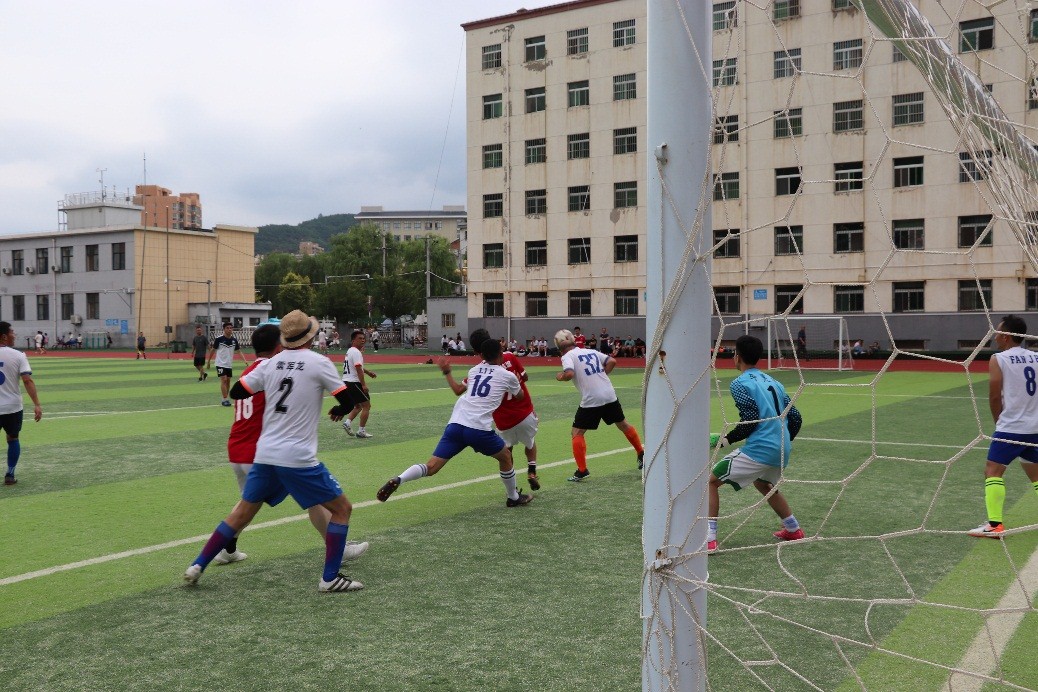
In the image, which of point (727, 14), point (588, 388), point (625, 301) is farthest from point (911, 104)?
point (625, 301)

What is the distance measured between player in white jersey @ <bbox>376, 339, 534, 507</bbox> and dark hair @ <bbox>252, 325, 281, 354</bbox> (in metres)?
1.57

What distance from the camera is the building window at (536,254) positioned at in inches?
1779

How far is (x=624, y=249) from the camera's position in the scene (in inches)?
1688

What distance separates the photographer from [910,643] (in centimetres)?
454

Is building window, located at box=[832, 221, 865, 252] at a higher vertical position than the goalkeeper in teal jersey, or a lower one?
higher

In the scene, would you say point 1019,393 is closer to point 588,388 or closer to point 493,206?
point 588,388

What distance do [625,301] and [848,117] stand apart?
47.2ft

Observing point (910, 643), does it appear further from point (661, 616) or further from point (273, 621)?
point (273, 621)

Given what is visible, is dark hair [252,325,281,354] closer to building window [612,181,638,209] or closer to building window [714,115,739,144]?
building window [714,115,739,144]

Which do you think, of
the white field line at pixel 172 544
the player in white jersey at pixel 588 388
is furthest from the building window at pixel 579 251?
the white field line at pixel 172 544

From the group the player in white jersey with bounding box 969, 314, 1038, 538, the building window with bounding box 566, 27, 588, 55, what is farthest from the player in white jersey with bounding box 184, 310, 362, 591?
the building window with bounding box 566, 27, 588, 55

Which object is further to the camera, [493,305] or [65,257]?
[65,257]

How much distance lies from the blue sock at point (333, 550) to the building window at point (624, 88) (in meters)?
38.7

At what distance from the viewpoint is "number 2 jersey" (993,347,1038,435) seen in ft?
21.8
